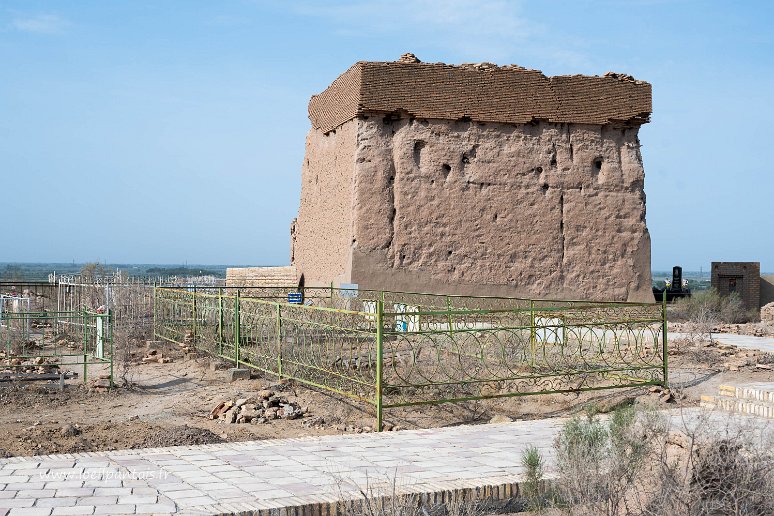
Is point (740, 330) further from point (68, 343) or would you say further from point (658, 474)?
point (658, 474)

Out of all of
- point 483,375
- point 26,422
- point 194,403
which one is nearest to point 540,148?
point 483,375

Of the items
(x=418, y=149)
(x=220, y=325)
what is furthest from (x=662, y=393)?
(x=418, y=149)

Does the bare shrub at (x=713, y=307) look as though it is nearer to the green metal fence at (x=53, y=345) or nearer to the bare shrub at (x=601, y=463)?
the green metal fence at (x=53, y=345)

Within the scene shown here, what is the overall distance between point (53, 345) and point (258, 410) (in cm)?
711

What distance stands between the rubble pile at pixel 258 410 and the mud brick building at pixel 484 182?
921 cm

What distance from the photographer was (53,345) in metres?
15.3

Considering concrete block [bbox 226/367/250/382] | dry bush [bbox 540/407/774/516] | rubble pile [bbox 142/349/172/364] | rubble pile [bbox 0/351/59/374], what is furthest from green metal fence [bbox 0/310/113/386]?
dry bush [bbox 540/407/774/516]

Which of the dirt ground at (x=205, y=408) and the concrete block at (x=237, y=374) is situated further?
the concrete block at (x=237, y=374)

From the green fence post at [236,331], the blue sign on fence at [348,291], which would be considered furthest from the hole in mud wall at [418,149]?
the green fence post at [236,331]

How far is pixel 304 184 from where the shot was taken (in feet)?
79.2

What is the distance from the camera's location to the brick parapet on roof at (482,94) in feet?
63.6

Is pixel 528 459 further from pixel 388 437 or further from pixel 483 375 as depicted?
pixel 483 375

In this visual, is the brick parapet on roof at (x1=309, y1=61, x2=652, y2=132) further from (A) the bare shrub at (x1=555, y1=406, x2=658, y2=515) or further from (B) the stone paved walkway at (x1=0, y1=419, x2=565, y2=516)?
(A) the bare shrub at (x1=555, y1=406, x2=658, y2=515)

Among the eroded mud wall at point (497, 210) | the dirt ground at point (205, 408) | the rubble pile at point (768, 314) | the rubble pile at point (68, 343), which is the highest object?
the eroded mud wall at point (497, 210)
